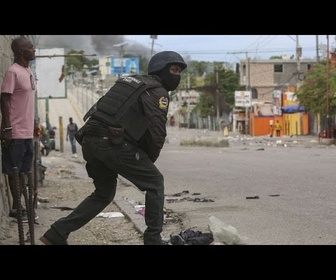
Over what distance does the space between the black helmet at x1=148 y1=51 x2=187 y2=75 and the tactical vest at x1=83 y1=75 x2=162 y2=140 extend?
0.19m

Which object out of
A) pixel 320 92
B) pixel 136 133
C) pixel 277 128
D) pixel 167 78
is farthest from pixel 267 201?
pixel 277 128

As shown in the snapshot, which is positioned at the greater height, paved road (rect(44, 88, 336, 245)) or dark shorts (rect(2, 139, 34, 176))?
dark shorts (rect(2, 139, 34, 176))

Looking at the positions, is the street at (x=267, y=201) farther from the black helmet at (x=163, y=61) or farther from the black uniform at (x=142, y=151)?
the black helmet at (x=163, y=61)

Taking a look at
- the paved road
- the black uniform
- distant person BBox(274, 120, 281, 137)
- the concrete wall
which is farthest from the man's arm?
distant person BBox(274, 120, 281, 137)

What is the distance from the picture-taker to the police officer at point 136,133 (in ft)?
16.6

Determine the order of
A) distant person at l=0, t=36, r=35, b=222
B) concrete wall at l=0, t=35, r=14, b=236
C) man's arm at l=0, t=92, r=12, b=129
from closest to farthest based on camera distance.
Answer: man's arm at l=0, t=92, r=12, b=129, distant person at l=0, t=36, r=35, b=222, concrete wall at l=0, t=35, r=14, b=236

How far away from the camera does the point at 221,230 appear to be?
5.90 m

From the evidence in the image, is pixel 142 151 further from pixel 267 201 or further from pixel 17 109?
pixel 267 201

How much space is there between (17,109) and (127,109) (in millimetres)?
1769

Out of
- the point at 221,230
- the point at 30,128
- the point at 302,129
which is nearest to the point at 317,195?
the point at 221,230

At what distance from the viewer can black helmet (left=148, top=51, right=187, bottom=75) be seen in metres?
5.29

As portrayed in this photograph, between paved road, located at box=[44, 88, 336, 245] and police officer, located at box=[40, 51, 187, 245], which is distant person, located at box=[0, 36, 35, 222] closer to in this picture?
police officer, located at box=[40, 51, 187, 245]

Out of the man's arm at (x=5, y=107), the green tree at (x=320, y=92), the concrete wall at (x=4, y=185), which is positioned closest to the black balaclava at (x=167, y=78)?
the man's arm at (x=5, y=107)
